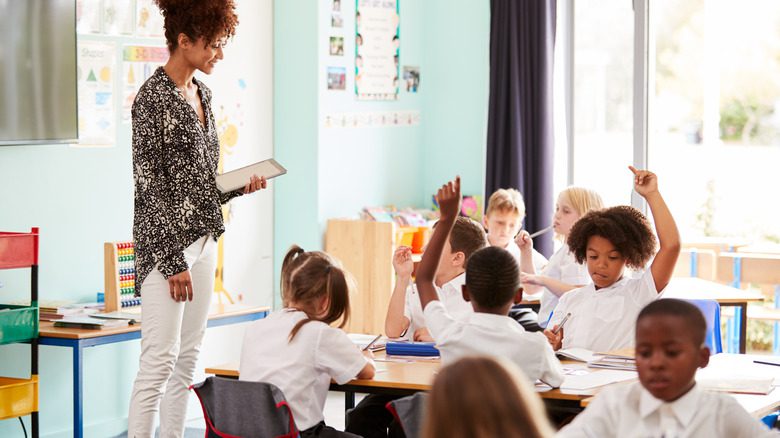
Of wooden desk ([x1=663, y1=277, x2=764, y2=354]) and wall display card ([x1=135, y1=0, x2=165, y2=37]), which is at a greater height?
wall display card ([x1=135, y1=0, x2=165, y2=37])

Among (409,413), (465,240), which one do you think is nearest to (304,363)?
(409,413)

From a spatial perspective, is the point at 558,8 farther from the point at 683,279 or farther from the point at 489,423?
the point at 489,423

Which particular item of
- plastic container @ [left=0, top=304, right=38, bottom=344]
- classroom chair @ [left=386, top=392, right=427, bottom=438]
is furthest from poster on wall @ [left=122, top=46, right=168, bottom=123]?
classroom chair @ [left=386, top=392, right=427, bottom=438]

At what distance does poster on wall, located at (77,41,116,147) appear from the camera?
191 inches

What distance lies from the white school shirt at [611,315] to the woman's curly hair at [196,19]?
1471mm

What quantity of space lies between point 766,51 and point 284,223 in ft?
9.04

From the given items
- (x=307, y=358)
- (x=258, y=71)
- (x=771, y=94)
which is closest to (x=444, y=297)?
(x=307, y=358)

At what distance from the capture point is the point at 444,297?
154 inches

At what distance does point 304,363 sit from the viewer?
3094mm

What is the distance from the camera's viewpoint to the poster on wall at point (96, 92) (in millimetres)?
4848

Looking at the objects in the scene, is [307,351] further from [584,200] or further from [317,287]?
[584,200]

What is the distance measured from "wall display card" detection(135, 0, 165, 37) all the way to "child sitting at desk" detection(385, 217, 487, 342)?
1.93m

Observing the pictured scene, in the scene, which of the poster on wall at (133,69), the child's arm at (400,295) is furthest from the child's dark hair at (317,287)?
the poster on wall at (133,69)

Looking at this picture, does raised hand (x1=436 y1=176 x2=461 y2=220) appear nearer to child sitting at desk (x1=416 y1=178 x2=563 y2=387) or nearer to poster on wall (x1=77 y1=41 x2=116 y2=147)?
child sitting at desk (x1=416 y1=178 x2=563 y2=387)
